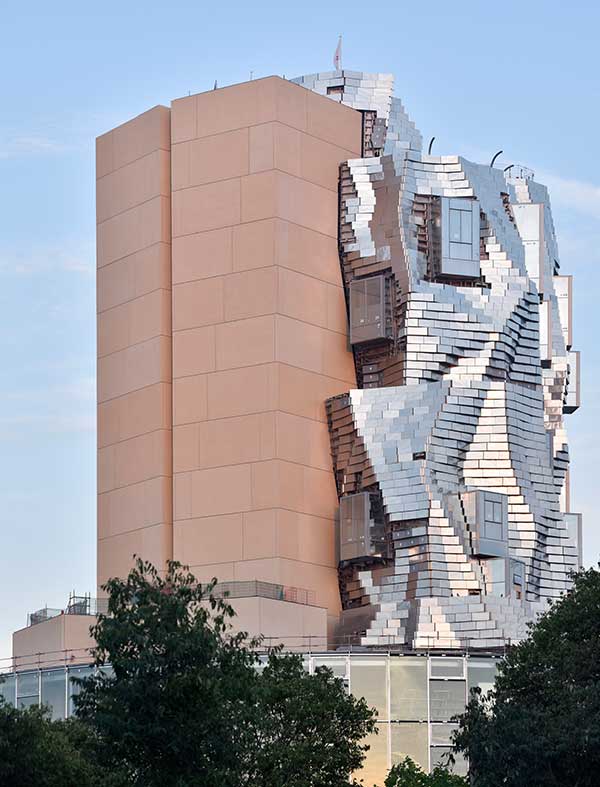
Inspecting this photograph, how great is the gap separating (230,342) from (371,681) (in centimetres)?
2178

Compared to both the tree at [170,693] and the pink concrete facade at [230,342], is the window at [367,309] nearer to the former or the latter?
the pink concrete facade at [230,342]

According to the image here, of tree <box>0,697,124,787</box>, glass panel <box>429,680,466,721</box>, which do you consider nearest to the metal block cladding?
glass panel <box>429,680,466,721</box>

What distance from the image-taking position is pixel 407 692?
11344cm

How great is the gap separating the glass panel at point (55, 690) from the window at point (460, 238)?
3081cm

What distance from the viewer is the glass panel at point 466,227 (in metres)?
126

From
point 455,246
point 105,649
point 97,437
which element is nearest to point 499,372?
point 455,246

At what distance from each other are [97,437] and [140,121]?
1883 centimetres

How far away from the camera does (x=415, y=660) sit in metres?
114

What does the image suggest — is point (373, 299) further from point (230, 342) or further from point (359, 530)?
point (359, 530)

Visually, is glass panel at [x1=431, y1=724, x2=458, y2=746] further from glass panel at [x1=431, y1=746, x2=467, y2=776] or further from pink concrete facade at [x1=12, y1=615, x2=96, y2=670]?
pink concrete facade at [x1=12, y1=615, x2=96, y2=670]

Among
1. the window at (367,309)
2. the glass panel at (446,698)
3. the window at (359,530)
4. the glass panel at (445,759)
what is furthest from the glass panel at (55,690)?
the window at (367,309)

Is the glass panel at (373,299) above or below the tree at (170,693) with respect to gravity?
above

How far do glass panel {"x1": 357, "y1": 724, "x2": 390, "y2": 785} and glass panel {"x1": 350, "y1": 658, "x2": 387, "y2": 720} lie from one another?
3.12ft

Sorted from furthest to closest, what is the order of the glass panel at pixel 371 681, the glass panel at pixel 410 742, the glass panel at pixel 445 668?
the glass panel at pixel 445 668, the glass panel at pixel 371 681, the glass panel at pixel 410 742
